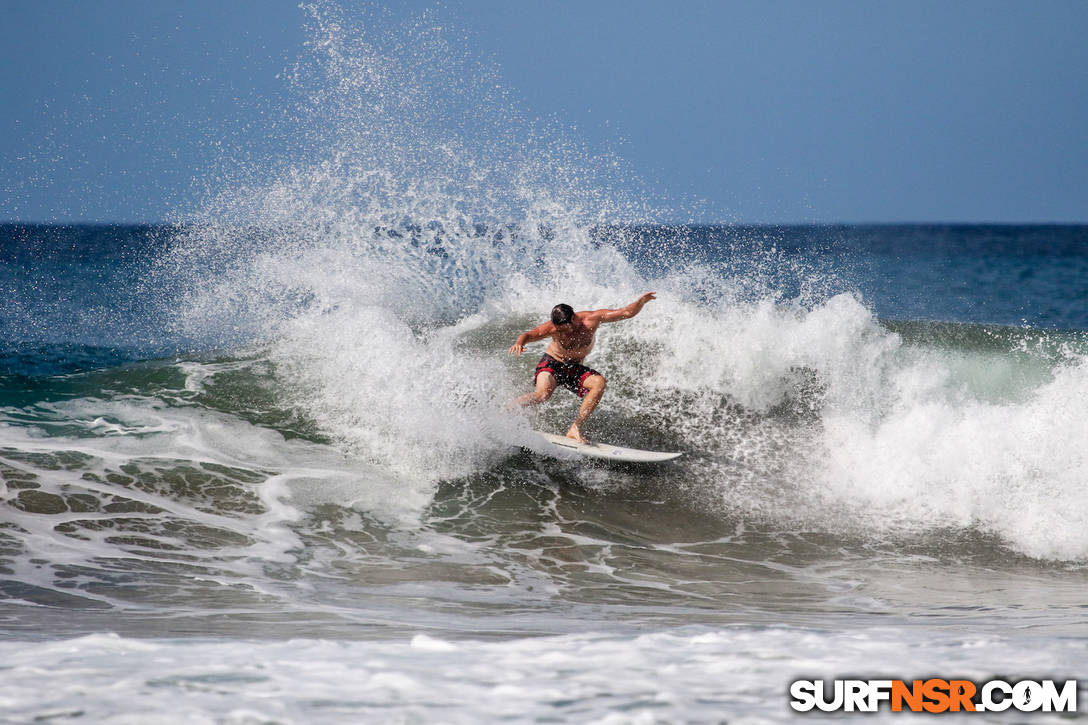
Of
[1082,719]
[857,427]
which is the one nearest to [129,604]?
[1082,719]

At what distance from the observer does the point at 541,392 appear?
8.07 m

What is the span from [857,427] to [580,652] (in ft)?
19.0

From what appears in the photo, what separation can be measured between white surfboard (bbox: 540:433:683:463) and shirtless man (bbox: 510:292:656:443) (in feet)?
0.29

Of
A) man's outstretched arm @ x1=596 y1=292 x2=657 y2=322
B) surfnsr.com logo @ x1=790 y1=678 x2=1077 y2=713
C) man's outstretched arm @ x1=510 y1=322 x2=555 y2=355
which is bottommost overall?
surfnsr.com logo @ x1=790 y1=678 x2=1077 y2=713

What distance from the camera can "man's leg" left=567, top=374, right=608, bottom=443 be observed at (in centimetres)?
793

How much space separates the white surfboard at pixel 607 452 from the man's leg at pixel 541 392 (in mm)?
317

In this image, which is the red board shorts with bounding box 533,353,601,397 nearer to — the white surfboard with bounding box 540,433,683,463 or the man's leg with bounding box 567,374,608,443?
the man's leg with bounding box 567,374,608,443

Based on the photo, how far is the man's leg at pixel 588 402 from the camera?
7.93 meters

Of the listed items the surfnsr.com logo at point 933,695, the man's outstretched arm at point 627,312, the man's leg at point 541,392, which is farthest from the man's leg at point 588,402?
the surfnsr.com logo at point 933,695

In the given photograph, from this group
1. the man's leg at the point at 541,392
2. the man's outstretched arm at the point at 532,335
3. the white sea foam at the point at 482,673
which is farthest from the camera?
the man's leg at the point at 541,392

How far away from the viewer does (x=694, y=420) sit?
350 inches

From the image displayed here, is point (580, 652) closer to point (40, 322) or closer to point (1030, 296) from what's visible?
point (40, 322)

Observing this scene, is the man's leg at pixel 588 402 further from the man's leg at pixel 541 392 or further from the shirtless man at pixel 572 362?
the man's leg at pixel 541 392

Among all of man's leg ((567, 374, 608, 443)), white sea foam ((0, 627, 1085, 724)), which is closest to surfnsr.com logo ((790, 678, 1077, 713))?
white sea foam ((0, 627, 1085, 724))
